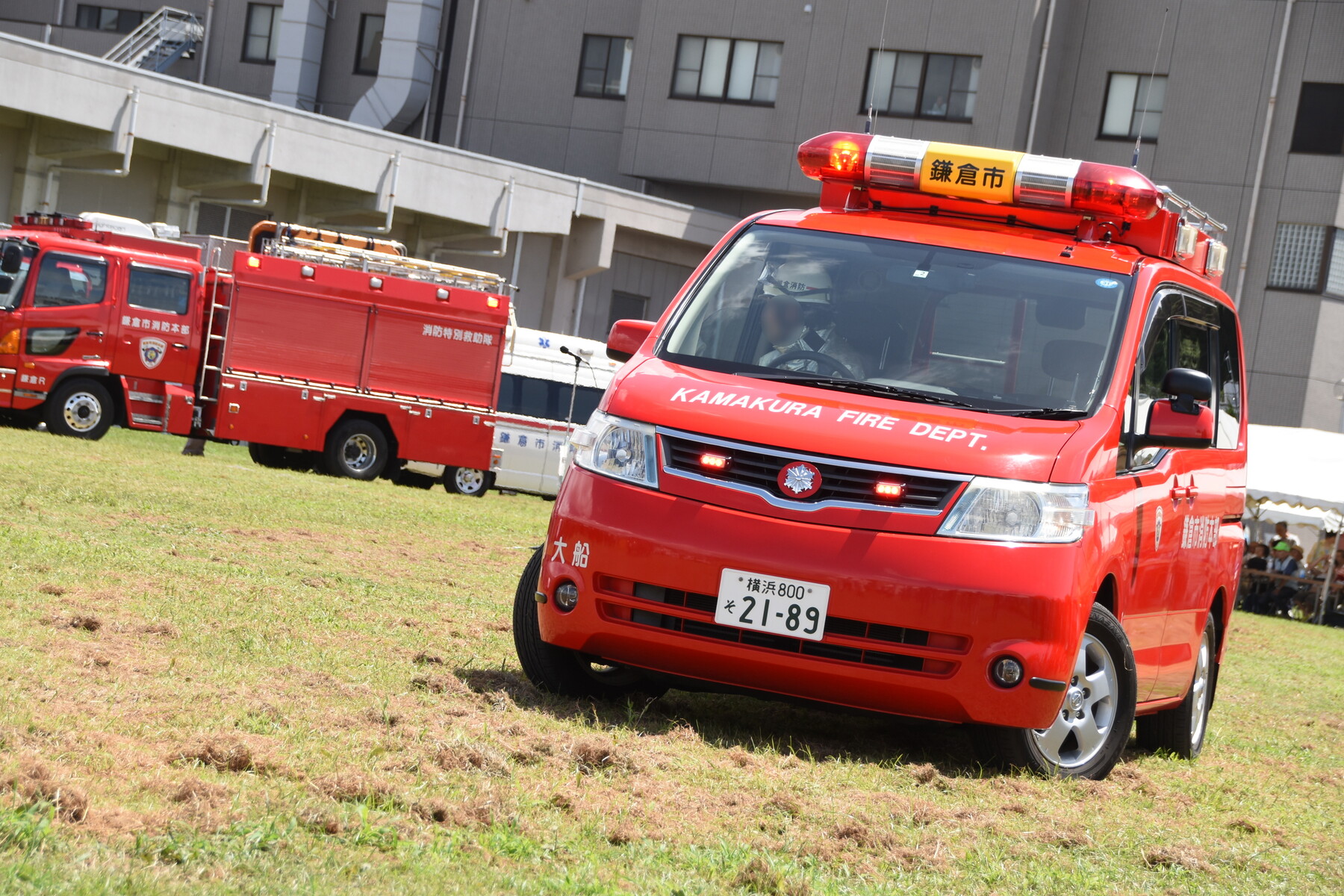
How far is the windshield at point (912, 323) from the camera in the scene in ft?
20.4

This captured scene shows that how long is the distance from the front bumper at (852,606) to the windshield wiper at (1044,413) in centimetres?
58

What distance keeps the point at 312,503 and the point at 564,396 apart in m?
9.13

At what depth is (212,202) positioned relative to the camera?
32500 mm

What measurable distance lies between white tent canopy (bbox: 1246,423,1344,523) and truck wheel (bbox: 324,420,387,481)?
527 inches

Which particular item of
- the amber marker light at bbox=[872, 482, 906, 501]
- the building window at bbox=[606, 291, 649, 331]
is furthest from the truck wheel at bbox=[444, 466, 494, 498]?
the amber marker light at bbox=[872, 482, 906, 501]

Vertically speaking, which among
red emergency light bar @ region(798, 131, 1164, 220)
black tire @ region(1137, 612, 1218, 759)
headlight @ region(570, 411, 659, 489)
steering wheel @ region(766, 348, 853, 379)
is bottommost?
black tire @ region(1137, 612, 1218, 759)

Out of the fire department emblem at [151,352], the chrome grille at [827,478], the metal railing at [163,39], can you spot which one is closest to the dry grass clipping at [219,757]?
the chrome grille at [827,478]

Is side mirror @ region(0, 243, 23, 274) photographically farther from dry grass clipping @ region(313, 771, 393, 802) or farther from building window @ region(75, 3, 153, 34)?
building window @ region(75, 3, 153, 34)

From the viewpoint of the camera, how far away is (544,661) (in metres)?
6.36

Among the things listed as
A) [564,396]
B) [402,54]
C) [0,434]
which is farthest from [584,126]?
[0,434]

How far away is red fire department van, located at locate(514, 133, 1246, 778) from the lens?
220 inches

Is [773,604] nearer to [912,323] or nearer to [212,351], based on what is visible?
[912,323]

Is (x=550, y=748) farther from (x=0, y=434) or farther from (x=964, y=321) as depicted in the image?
(x=0, y=434)

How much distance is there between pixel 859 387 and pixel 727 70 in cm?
3256
